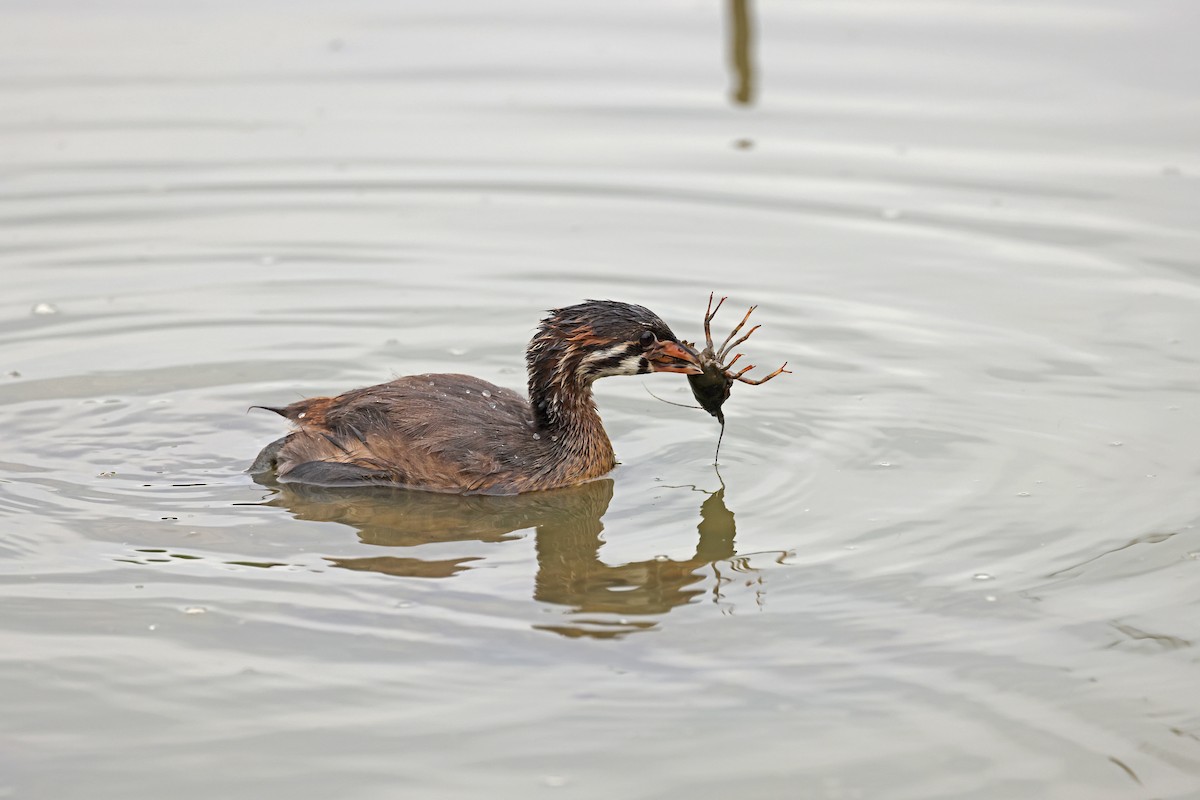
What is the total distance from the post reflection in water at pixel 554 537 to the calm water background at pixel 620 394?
0.11 feet

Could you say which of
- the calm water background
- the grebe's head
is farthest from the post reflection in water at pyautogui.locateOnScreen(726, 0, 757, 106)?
the grebe's head

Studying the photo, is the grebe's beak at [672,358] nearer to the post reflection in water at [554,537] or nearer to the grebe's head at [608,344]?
the grebe's head at [608,344]

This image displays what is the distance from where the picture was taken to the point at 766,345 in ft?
38.1

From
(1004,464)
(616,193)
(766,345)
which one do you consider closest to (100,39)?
(616,193)

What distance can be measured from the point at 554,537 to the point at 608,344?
1.21 metres

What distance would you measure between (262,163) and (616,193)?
135 inches

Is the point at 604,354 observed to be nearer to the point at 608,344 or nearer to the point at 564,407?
A: the point at 608,344

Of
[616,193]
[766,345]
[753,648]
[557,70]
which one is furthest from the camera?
[557,70]

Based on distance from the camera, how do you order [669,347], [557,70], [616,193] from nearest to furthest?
1. [669,347]
2. [616,193]
3. [557,70]

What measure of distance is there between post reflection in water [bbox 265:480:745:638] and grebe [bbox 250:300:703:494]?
119 millimetres

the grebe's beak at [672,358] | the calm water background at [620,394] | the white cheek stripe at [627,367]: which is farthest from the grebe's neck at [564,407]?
the grebe's beak at [672,358]

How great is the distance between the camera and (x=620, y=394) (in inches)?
442

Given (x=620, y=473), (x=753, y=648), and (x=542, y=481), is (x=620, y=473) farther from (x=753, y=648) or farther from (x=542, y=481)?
(x=753, y=648)

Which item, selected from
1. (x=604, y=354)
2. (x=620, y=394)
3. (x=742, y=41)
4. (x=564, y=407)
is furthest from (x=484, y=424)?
(x=742, y=41)
